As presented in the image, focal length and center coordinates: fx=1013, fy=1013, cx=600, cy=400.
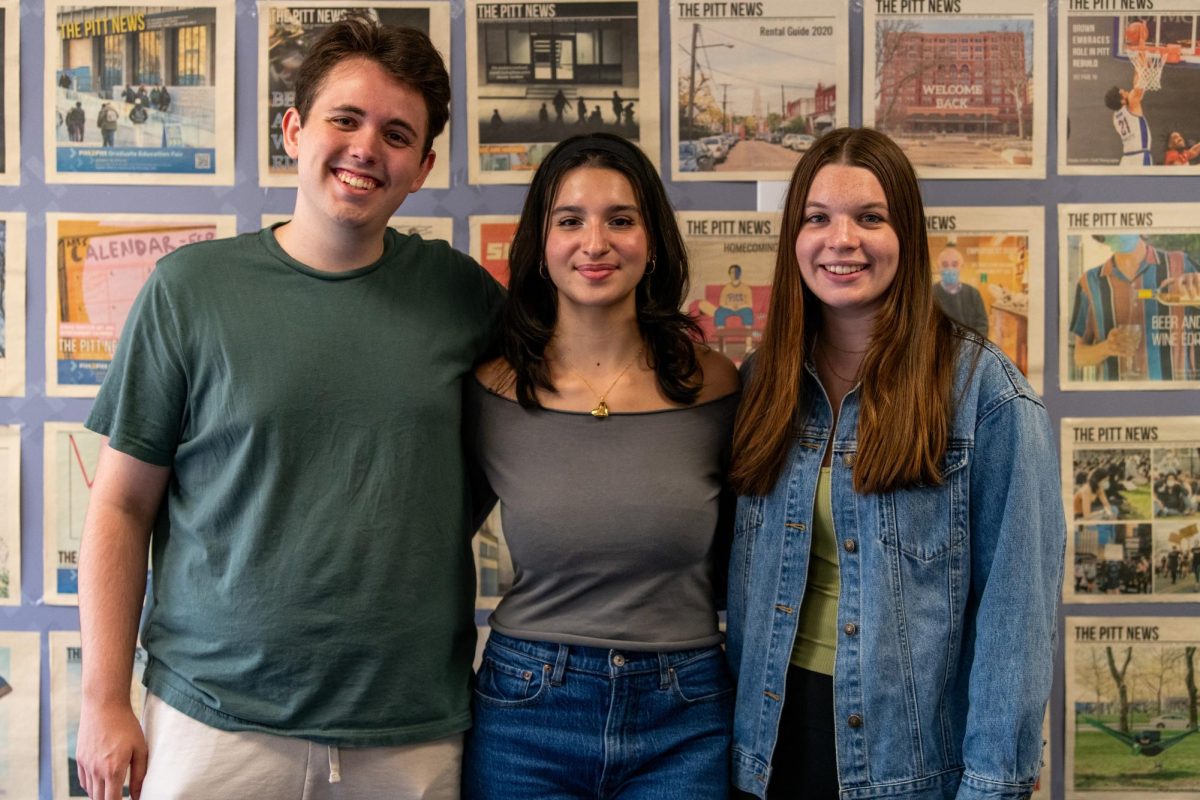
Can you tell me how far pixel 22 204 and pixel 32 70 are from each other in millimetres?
231

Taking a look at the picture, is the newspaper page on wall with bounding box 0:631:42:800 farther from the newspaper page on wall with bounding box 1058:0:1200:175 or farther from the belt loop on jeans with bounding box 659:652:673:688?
the newspaper page on wall with bounding box 1058:0:1200:175

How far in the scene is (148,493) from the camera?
131 cm

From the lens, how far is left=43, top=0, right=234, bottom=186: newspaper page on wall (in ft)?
5.71

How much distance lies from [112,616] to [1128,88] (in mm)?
1795

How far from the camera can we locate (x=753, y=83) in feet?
5.73

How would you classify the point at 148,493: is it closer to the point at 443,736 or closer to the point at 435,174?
the point at 443,736

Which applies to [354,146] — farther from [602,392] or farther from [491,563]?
[491,563]

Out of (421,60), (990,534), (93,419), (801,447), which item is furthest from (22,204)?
(990,534)

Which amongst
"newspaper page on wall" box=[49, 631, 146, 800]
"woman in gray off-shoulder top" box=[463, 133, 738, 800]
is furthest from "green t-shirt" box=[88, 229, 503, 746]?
"newspaper page on wall" box=[49, 631, 146, 800]

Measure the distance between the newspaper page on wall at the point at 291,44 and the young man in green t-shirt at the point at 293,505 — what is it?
43 centimetres

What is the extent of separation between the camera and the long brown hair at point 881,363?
1219mm

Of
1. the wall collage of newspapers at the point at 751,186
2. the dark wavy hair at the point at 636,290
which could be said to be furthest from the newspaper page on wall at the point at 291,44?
the dark wavy hair at the point at 636,290

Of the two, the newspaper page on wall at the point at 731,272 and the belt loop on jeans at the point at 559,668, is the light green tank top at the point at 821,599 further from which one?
the newspaper page on wall at the point at 731,272

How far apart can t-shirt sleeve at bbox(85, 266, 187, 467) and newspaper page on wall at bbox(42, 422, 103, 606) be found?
1.85 ft
